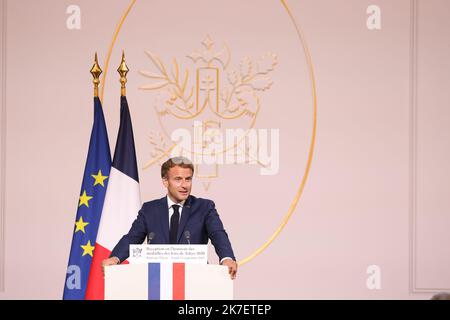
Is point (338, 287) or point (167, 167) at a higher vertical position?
point (167, 167)

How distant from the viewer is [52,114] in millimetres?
5180

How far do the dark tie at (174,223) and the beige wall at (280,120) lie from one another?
1.41 m

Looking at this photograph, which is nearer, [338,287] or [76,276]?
[76,276]

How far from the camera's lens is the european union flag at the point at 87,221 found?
433cm

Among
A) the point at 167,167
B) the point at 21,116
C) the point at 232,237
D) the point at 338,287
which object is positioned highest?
the point at 21,116

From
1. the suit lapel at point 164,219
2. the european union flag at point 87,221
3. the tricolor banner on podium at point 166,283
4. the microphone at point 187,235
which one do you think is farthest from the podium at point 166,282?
the european union flag at point 87,221

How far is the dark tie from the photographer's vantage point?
369 cm

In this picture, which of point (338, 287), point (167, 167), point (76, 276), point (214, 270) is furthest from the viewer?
point (338, 287)

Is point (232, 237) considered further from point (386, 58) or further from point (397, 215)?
point (386, 58)

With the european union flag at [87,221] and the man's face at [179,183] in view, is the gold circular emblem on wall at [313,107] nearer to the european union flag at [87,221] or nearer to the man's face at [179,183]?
the european union flag at [87,221]

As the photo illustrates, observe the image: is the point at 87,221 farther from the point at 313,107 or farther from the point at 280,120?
the point at 313,107
